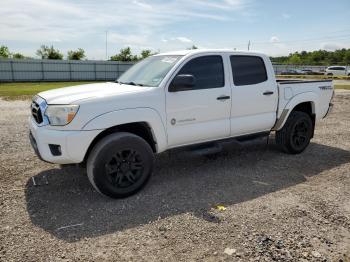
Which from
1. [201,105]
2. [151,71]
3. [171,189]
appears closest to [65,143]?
[171,189]

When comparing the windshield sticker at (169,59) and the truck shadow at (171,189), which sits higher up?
the windshield sticker at (169,59)

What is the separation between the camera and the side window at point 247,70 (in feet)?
18.6

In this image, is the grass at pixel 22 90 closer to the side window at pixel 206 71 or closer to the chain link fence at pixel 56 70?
the chain link fence at pixel 56 70

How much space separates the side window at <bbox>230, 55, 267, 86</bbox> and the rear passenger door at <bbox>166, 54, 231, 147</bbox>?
9.4 inches

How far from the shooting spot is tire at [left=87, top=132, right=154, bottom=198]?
172 inches

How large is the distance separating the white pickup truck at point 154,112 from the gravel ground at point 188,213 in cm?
47

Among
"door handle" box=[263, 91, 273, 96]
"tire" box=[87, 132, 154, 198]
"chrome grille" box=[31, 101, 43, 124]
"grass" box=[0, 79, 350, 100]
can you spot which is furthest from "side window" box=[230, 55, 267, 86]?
"grass" box=[0, 79, 350, 100]

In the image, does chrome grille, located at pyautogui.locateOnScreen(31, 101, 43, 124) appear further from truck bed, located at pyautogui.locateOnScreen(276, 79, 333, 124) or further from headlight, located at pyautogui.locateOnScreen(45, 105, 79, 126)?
truck bed, located at pyautogui.locateOnScreen(276, 79, 333, 124)

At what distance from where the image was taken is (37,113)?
15.2 feet

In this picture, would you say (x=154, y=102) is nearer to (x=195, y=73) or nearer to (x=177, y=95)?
(x=177, y=95)

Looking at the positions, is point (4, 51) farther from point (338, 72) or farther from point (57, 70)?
point (338, 72)

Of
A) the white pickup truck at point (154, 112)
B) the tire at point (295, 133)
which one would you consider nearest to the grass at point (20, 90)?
the white pickup truck at point (154, 112)

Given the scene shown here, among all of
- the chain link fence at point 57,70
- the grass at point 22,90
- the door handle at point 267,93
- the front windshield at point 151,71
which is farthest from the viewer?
the chain link fence at point 57,70

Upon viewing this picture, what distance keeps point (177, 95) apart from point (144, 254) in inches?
90.6
